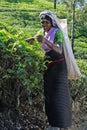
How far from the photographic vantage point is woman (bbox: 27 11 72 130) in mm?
4043

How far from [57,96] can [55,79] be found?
0.18 metres

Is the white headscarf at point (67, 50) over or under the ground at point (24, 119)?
over

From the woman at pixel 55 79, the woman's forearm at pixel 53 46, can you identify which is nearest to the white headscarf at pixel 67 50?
the woman at pixel 55 79

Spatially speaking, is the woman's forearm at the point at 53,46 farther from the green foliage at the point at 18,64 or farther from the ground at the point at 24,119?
the ground at the point at 24,119

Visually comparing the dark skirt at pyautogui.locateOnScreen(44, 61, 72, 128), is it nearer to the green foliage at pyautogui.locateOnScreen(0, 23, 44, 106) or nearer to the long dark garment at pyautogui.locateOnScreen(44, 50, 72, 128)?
the long dark garment at pyautogui.locateOnScreen(44, 50, 72, 128)

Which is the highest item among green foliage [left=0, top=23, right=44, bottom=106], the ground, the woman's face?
the woman's face

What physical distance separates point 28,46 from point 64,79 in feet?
1.89

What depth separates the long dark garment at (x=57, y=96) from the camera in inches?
163

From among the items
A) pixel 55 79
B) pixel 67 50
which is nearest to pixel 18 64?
pixel 55 79

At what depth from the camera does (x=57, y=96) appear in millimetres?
4184

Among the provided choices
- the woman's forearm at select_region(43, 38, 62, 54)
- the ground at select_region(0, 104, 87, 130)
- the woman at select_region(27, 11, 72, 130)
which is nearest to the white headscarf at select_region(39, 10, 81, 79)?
the woman at select_region(27, 11, 72, 130)

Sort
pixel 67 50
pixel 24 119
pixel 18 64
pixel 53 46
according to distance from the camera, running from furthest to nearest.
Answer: pixel 24 119
pixel 67 50
pixel 53 46
pixel 18 64

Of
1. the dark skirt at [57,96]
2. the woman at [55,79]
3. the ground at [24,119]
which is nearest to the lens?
the woman at [55,79]

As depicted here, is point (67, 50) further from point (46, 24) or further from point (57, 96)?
point (57, 96)
